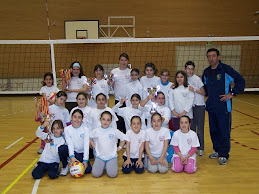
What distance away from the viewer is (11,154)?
5.40m

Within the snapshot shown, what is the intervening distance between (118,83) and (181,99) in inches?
55.9

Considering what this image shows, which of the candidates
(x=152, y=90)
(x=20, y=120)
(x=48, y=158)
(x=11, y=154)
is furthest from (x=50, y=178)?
(x=20, y=120)

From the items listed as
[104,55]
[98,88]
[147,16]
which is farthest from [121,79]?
[147,16]

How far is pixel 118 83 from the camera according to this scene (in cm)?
579

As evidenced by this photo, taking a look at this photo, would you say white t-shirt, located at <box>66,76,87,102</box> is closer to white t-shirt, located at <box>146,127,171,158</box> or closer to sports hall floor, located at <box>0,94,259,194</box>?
sports hall floor, located at <box>0,94,259,194</box>

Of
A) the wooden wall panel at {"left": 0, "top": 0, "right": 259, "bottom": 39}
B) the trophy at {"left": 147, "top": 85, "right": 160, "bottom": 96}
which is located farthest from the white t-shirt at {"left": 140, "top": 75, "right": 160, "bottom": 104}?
the wooden wall panel at {"left": 0, "top": 0, "right": 259, "bottom": 39}

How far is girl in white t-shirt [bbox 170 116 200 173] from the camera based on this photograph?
4418mm

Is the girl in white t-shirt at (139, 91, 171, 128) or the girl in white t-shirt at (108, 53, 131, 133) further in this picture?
the girl in white t-shirt at (108, 53, 131, 133)

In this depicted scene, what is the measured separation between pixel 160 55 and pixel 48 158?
429 inches

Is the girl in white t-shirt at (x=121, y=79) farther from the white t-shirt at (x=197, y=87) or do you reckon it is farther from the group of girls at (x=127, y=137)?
the white t-shirt at (x=197, y=87)

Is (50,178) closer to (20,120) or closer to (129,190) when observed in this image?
(129,190)

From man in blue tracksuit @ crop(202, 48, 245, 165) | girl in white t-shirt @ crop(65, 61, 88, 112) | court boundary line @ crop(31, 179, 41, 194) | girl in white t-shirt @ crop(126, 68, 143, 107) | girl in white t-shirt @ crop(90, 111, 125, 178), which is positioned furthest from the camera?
girl in white t-shirt @ crop(65, 61, 88, 112)

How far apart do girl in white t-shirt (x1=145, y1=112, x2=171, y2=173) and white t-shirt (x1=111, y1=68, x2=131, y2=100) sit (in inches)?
54.2

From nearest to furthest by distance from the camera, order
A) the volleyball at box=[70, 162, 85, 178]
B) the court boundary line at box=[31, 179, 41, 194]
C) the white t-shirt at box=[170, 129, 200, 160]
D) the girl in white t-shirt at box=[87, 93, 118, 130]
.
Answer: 1. the court boundary line at box=[31, 179, 41, 194]
2. the volleyball at box=[70, 162, 85, 178]
3. the white t-shirt at box=[170, 129, 200, 160]
4. the girl in white t-shirt at box=[87, 93, 118, 130]
